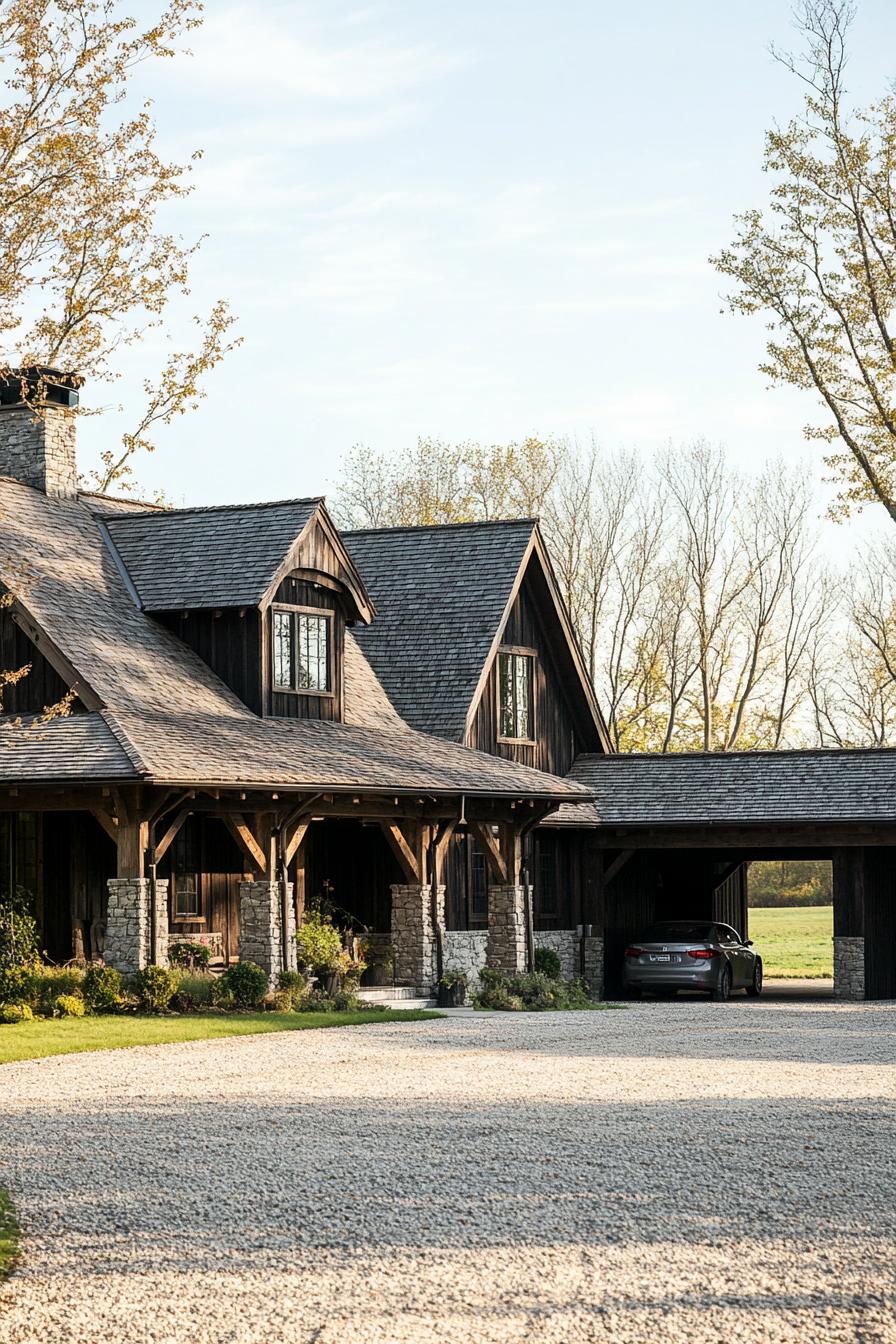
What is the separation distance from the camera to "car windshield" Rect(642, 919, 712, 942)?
1181 inches

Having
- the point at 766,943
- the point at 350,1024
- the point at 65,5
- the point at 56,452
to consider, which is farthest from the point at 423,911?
the point at 766,943

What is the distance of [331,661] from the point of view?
92.3 ft

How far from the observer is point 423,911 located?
86.7 ft

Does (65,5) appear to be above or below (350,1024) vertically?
above

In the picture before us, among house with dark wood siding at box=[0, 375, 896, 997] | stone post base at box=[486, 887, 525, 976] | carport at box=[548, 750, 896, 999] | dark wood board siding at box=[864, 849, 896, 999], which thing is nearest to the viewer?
house with dark wood siding at box=[0, 375, 896, 997]

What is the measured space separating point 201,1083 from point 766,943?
4491cm

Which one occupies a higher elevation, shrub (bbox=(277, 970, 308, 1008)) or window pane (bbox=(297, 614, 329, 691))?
window pane (bbox=(297, 614, 329, 691))

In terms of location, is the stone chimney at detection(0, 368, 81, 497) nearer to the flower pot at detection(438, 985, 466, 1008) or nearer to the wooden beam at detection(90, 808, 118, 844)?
the wooden beam at detection(90, 808, 118, 844)

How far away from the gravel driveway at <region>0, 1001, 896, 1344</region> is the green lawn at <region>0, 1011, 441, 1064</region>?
116 centimetres

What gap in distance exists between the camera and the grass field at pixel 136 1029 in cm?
1741

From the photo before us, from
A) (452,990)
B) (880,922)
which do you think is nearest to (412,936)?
(452,990)

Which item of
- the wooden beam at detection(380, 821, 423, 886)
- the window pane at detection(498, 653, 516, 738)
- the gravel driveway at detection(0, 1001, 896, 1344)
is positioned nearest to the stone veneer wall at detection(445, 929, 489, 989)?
the wooden beam at detection(380, 821, 423, 886)

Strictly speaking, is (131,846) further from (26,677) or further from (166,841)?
(26,677)

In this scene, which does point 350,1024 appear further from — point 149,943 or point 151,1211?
point 151,1211
